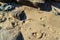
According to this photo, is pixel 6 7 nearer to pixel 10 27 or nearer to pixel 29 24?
pixel 29 24

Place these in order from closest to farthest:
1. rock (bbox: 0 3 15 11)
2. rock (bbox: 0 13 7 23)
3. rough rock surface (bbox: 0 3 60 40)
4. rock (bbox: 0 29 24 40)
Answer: rock (bbox: 0 29 24 40)
rough rock surface (bbox: 0 3 60 40)
rock (bbox: 0 13 7 23)
rock (bbox: 0 3 15 11)

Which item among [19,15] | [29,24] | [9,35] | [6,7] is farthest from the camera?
[6,7]

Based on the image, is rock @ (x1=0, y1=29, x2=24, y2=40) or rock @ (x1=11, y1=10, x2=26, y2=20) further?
rock @ (x1=11, y1=10, x2=26, y2=20)

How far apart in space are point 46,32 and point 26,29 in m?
0.45

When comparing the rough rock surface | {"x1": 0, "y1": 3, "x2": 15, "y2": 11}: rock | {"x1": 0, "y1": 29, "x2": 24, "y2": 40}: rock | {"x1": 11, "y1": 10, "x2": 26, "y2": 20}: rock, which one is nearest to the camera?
{"x1": 0, "y1": 29, "x2": 24, "y2": 40}: rock

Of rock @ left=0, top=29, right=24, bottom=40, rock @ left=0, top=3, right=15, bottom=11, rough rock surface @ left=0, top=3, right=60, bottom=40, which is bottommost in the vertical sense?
rough rock surface @ left=0, top=3, right=60, bottom=40

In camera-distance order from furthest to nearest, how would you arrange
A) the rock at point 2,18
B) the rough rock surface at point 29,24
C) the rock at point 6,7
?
the rock at point 6,7
the rock at point 2,18
the rough rock surface at point 29,24

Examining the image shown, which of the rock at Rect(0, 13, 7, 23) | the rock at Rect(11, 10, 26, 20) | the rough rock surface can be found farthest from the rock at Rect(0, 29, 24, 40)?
the rock at Rect(11, 10, 26, 20)

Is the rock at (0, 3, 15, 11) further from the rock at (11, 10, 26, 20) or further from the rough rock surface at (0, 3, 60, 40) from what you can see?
the rock at (11, 10, 26, 20)

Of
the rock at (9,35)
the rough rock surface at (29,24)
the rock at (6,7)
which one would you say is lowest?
the rough rock surface at (29,24)

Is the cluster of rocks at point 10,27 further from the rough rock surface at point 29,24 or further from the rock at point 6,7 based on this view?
the rock at point 6,7

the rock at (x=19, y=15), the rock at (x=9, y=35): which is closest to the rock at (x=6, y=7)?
the rock at (x=19, y=15)

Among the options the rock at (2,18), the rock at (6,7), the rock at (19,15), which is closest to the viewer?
the rock at (2,18)

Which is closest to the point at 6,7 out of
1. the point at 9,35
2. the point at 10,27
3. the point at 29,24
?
the point at 29,24
